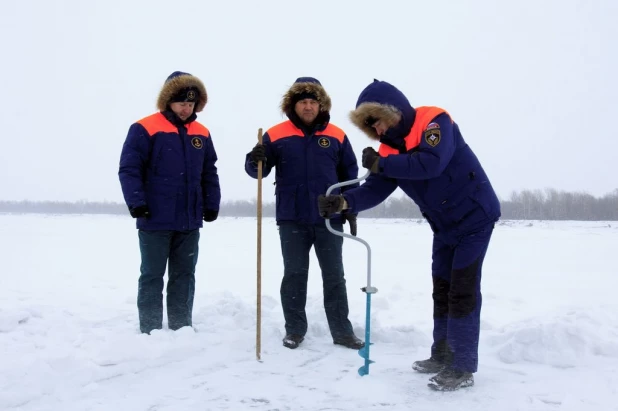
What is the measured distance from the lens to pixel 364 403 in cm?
259

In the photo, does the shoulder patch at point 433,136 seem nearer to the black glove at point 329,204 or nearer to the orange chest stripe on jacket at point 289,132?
the black glove at point 329,204

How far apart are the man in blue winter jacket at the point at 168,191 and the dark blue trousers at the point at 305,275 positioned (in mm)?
871

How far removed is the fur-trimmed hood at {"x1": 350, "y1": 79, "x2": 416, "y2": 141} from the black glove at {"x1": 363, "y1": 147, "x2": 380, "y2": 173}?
22cm

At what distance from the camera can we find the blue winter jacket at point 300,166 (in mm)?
3943

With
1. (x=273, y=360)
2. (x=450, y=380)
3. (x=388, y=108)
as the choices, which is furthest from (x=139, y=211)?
(x=450, y=380)

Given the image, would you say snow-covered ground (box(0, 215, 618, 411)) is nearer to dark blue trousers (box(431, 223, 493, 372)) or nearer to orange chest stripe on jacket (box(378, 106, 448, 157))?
dark blue trousers (box(431, 223, 493, 372))

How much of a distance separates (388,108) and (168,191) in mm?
2024

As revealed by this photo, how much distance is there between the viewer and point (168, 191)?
13.2 ft

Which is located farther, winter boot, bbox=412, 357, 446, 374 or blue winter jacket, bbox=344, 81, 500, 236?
winter boot, bbox=412, 357, 446, 374

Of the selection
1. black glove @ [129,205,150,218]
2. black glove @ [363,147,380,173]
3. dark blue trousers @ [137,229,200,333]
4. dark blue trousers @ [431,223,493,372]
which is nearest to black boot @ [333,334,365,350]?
dark blue trousers @ [431,223,493,372]

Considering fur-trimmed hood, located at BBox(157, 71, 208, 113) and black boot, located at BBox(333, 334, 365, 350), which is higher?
fur-trimmed hood, located at BBox(157, 71, 208, 113)

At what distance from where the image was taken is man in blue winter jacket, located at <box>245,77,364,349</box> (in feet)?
12.8

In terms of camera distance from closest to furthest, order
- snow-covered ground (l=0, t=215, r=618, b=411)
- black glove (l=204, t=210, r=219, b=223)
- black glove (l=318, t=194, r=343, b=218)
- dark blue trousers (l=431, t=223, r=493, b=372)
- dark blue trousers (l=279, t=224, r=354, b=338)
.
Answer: snow-covered ground (l=0, t=215, r=618, b=411), dark blue trousers (l=431, t=223, r=493, b=372), black glove (l=318, t=194, r=343, b=218), dark blue trousers (l=279, t=224, r=354, b=338), black glove (l=204, t=210, r=219, b=223)

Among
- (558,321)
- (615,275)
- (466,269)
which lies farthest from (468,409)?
(615,275)
